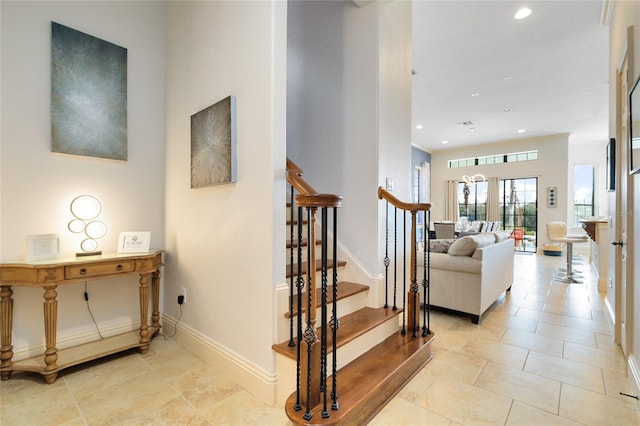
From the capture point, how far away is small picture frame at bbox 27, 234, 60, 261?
2.12 metres

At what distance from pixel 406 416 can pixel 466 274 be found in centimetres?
187

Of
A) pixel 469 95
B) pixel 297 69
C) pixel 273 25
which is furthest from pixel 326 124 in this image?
pixel 469 95

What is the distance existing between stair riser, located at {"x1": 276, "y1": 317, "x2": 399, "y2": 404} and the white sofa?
1120 mm

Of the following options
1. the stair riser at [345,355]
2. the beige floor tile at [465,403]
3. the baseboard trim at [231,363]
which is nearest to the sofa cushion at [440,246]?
the stair riser at [345,355]

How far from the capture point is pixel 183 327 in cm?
265

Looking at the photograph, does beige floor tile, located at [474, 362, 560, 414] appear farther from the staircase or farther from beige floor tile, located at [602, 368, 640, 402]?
the staircase

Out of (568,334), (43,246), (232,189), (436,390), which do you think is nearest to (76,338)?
(43,246)

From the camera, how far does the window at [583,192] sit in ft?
30.9

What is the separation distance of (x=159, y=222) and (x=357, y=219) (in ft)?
6.19

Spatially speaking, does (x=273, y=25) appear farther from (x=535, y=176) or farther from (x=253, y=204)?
(x=535, y=176)

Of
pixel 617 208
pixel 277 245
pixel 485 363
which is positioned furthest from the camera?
pixel 617 208

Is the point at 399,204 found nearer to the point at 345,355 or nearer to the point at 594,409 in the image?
the point at 345,355

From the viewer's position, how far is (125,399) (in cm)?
192

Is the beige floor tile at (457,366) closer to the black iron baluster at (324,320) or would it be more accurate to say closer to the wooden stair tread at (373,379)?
the wooden stair tread at (373,379)
